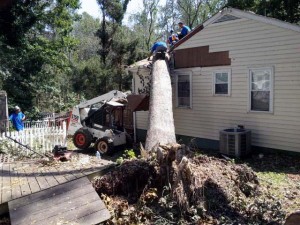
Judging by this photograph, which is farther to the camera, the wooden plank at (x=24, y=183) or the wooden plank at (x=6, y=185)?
the wooden plank at (x=24, y=183)

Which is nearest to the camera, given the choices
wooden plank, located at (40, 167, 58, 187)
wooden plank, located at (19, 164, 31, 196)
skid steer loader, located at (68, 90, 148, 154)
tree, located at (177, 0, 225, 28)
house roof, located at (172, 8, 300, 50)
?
wooden plank, located at (19, 164, 31, 196)

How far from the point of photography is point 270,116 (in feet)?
31.8

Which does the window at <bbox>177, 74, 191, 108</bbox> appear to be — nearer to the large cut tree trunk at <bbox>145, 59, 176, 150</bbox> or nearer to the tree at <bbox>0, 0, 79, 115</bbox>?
the large cut tree trunk at <bbox>145, 59, 176, 150</bbox>

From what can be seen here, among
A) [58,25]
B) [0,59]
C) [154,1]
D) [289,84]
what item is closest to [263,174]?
[289,84]

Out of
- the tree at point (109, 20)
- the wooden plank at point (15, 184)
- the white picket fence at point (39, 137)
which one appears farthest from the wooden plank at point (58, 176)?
the tree at point (109, 20)

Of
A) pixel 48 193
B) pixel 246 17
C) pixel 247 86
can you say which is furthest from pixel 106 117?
pixel 48 193

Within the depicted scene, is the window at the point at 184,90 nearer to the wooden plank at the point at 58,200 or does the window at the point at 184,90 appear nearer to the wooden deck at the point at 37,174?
the wooden deck at the point at 37,174

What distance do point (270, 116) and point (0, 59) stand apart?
14.4 meters

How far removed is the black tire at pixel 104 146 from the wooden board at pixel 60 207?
6.09 metres

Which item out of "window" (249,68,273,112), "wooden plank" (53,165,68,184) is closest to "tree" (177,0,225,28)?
"window" (249,68,273,112)

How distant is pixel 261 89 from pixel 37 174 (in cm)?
725

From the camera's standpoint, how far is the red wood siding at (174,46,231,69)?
10.9m

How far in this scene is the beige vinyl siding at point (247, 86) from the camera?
362 inches

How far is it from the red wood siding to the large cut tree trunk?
36.5 inches
